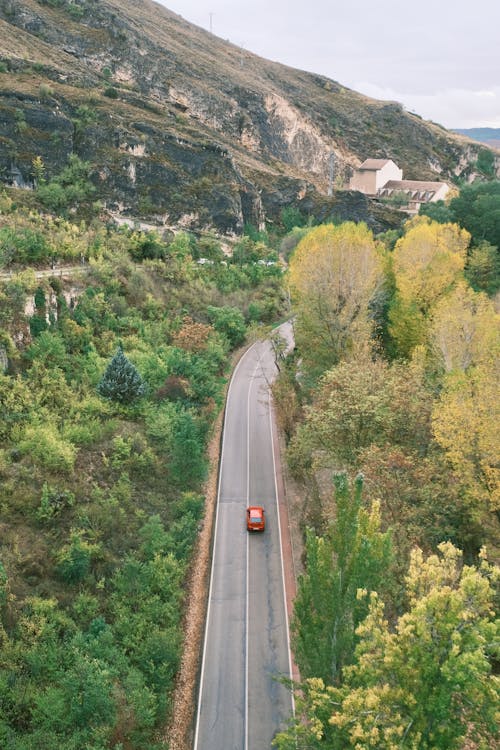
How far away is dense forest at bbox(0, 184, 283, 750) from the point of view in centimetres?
1301

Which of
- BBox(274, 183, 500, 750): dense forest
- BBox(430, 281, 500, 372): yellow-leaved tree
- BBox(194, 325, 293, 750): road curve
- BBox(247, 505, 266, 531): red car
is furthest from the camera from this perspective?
BBox(430, 281, 500, 372): yellow-leaved tree

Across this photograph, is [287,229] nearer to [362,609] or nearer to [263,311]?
[263,311]

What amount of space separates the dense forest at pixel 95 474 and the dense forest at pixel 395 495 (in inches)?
190

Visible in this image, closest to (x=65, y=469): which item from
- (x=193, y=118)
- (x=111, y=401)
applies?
(x=111, y=401)

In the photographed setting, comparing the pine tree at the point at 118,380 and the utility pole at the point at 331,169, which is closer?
the pine tree at the point at 118,380

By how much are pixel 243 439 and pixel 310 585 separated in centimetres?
1989

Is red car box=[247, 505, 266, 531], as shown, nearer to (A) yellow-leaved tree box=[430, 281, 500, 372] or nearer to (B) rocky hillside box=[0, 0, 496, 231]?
(A) yellow-leaved tree box=[430, 281, 500, 372]

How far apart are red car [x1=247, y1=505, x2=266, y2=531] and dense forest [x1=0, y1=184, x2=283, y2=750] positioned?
261 cm

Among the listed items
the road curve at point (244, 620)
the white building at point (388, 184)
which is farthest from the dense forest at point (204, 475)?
the white building at point (388, 184)

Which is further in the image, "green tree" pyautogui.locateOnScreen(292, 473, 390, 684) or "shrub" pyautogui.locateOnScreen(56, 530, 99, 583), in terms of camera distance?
"shrub" pyautogui.locateOnScreen(56, 530, 99, 583)

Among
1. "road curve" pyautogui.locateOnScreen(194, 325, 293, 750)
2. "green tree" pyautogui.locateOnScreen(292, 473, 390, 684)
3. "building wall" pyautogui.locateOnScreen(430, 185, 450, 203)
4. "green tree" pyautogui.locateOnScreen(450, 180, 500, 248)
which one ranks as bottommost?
"road curve" pyautogui.locateOnScreen(194, 325, 293, 750)

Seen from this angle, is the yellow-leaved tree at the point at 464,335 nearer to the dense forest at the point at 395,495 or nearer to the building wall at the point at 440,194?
the dense forest at the point at 395,495

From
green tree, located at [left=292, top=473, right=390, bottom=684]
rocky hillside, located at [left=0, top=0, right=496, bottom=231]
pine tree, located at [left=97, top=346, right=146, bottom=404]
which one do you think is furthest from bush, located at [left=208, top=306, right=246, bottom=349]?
green tree, located at [left=292, top=473, right=390, bottom=684]

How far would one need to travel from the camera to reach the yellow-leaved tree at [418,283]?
32.4m
